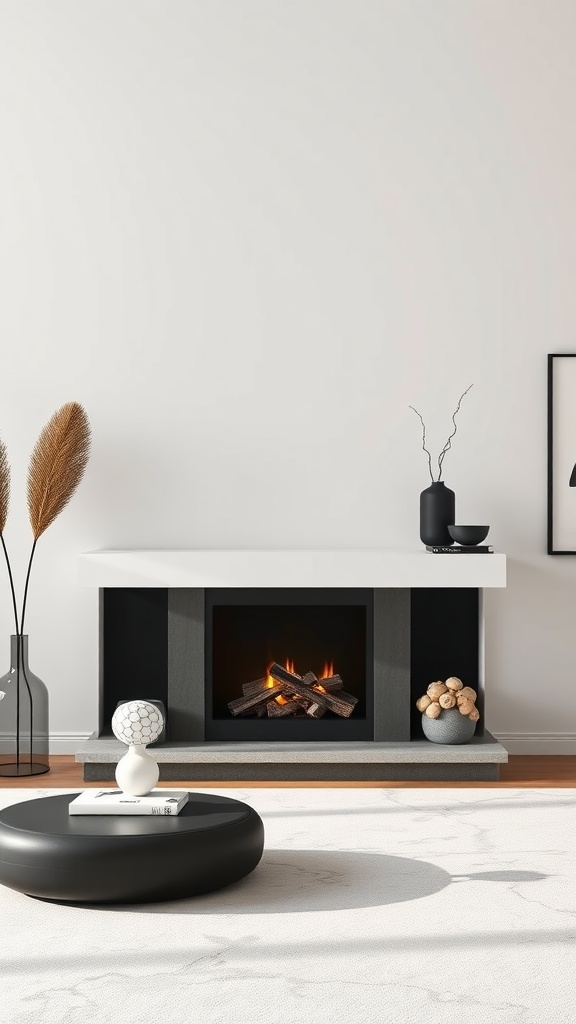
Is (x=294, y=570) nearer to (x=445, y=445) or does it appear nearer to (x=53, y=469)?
(x=445, y=445)

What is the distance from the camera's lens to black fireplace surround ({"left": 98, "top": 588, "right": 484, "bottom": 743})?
15.0ft

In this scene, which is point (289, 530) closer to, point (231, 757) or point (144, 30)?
point (231, 757)

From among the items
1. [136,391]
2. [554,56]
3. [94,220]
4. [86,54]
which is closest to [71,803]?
[136,391]

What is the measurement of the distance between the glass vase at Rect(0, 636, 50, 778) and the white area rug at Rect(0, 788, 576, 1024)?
1.40m

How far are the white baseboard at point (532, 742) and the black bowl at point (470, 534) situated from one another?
949 mm

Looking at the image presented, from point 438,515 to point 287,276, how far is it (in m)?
1.27

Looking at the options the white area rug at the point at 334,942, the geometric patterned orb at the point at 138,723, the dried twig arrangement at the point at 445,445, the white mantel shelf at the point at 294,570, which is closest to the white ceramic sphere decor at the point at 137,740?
the geometric patterned orb at the point at 138,723

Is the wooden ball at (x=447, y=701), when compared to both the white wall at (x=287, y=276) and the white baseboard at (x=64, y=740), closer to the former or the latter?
the white wall at (x=287, y=276)

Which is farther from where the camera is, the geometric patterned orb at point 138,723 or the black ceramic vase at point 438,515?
the black ceramic vase at point 438,515

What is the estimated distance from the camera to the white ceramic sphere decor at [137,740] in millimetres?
2988

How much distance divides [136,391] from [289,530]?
36.1 inches

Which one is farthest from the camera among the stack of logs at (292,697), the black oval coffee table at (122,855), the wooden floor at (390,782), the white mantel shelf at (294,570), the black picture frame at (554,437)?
the black picture frame at (554,437)

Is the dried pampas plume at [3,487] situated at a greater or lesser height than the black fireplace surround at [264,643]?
greater

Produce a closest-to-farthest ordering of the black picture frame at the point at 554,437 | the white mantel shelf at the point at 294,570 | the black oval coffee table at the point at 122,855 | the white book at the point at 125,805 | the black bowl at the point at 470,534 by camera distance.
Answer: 1. the black oval coffee table at the point at 122,855
2. the white book at the point at 125,805
3. the white mantel shelf at the point at 294,570
4. the black bowl at the point at 470,534
5. the black picture frame at the point at 554,437
